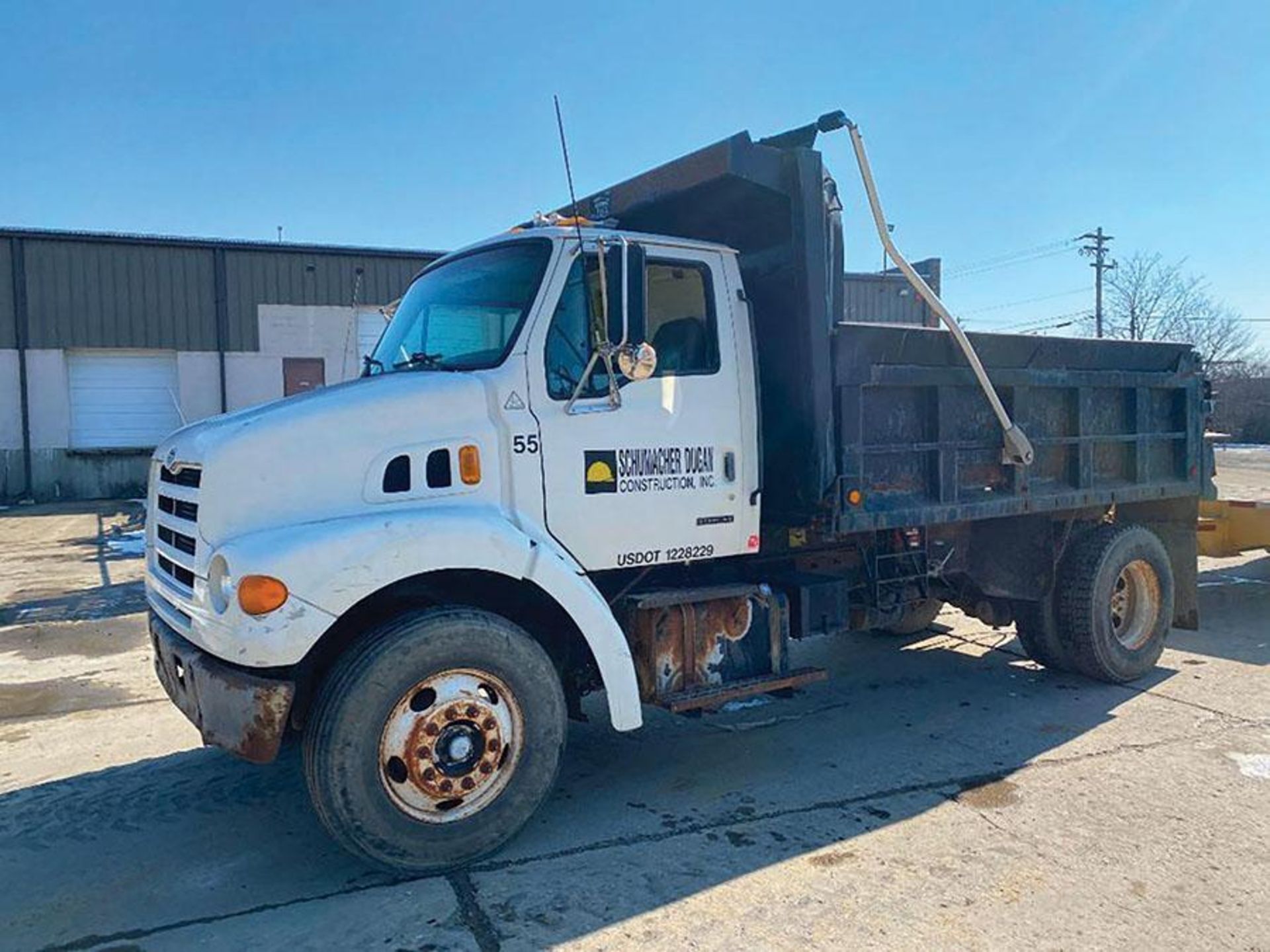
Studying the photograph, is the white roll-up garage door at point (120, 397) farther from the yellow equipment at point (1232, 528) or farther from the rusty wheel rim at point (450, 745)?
the rusty wheel rim at point (450, 745)

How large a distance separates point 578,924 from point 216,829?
197 centimetres

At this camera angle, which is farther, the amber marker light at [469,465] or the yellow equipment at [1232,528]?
the yellow equipment at [1232,528]

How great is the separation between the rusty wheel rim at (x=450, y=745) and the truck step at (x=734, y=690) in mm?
916

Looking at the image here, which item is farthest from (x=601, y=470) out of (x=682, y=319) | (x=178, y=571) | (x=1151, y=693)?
(x=1151, y=693)

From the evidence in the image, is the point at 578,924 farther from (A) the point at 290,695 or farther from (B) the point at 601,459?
(B) the point at 601,459

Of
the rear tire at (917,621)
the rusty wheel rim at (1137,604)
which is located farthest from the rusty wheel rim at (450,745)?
the rusty wheel rim at (1137,604)

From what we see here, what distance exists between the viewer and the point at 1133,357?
267 inches

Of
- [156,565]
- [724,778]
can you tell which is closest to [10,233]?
[156,565]

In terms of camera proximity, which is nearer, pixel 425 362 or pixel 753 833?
pixel 753 833

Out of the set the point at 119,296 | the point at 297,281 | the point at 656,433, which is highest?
the point at 297,281

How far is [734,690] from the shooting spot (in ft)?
→ 15.8

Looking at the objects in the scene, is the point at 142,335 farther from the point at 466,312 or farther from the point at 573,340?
the point at 573,340

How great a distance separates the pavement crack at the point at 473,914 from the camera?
335 centimetres

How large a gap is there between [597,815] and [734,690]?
2.98 feet
